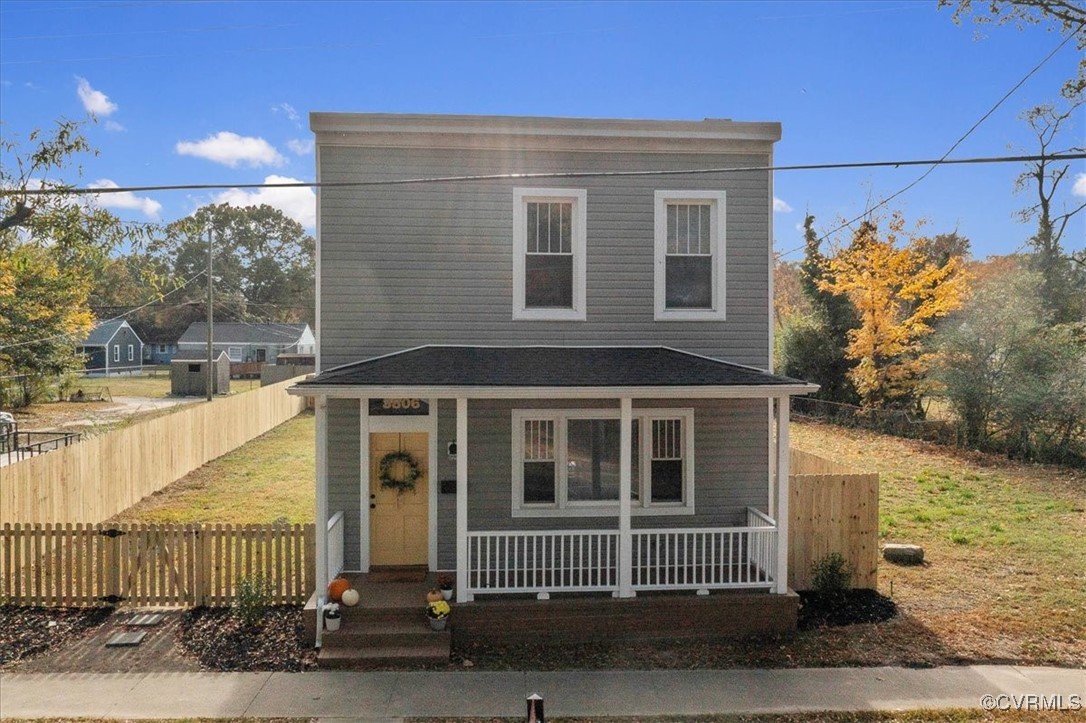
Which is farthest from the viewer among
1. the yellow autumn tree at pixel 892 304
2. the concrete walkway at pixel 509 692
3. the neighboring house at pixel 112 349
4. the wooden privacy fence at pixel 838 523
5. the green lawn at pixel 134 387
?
the neighboring house at pixel 112 349

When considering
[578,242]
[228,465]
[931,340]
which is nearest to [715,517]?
[578,242]

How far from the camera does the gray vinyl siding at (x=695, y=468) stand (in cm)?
901

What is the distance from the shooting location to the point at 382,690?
264 inches

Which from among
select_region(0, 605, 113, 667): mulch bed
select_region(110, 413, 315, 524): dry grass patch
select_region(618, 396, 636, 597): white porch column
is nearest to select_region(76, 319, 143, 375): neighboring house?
select_region(110, 413, 315, 524): dry grass patch

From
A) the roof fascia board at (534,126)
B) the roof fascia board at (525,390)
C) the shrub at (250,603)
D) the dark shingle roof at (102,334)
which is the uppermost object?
the roof fascia board at (534,126)

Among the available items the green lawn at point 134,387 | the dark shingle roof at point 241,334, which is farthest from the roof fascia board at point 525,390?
the dark shingle roof at point 241,334

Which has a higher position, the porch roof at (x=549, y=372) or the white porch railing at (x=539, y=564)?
the porch roof at (x=549, y=372)

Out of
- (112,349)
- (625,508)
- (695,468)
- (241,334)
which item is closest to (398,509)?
(625,508)

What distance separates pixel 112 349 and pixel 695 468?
214 feet

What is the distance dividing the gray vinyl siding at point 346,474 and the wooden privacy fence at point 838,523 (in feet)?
19.5

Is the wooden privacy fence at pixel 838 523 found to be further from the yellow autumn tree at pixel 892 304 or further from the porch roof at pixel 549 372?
the yellow autumn tree at pixel 892 304

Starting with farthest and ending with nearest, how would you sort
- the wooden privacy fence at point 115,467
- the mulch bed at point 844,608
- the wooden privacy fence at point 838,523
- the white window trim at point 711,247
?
1. the wooden privacy fence at point 115,467
2. the white window trim at point 711,247
3. the wooden privacy fence at point 838,523
4. the mulch bed at point 844,608

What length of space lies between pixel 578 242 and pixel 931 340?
1726 cm

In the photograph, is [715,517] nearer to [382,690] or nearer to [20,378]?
[382,690]
